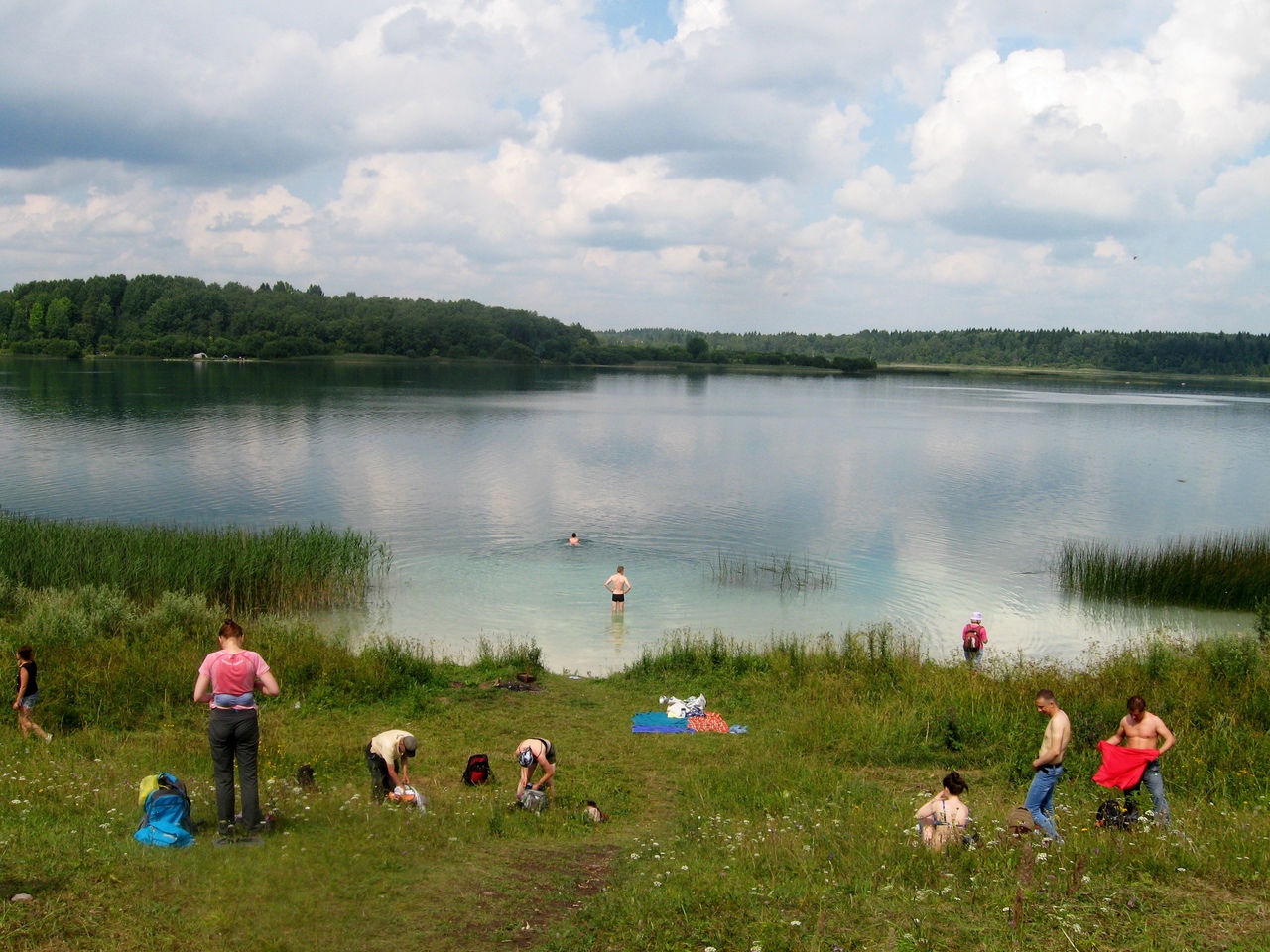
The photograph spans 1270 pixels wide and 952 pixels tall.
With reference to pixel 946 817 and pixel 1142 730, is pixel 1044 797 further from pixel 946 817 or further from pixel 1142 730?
pixel 1142 730

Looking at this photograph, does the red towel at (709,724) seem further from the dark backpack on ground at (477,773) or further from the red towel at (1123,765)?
the red towel at (1123,765)

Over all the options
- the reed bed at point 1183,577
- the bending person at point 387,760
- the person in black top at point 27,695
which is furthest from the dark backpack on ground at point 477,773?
the reed bed at point 1183,577

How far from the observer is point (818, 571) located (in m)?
27.6

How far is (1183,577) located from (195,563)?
991 inches

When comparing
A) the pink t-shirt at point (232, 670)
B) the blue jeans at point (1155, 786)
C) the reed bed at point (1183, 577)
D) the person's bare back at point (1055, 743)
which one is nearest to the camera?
the pink t-shirt at point (232, 670)

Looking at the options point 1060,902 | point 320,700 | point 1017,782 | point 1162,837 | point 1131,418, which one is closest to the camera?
point 1060,902

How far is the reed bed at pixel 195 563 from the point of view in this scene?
2098 centimetres

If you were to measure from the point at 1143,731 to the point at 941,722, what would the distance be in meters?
3.85

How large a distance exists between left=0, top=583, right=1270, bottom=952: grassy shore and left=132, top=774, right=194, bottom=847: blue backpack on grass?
0.25 meters

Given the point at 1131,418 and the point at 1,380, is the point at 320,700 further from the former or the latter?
the point at 1,380

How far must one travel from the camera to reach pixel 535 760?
10180mm

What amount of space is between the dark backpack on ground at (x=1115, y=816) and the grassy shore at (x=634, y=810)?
28cm

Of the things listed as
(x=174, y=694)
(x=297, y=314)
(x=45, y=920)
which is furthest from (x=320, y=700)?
(x=297, y=314)

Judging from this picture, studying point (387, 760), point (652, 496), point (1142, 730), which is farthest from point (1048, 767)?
point (652, 496)
